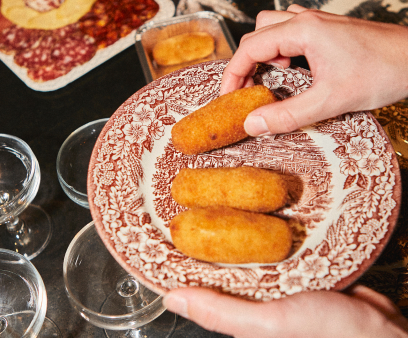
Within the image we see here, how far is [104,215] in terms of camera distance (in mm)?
1111

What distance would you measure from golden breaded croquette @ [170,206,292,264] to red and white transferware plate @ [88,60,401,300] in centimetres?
3

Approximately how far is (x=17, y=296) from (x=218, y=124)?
112cm

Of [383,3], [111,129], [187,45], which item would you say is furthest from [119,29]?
[383,3]

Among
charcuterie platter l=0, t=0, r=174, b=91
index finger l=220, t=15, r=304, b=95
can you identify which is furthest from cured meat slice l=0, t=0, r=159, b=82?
index finger l=220, t=15, r=304, b=95

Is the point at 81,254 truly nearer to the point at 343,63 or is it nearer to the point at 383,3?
the point at 343,63

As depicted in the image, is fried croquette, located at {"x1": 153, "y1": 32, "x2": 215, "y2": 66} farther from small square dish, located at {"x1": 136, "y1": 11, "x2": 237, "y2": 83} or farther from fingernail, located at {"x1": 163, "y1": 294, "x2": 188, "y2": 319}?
fingernail, located at {"x1": 163, "y1": 294, "x2": 188, "y2": 319}

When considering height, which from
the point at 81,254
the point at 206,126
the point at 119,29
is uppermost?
the point at 119,29

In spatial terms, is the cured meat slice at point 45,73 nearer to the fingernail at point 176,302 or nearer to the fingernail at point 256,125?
the fingernail at point 256,125

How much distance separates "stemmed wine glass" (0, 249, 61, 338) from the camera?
129cm

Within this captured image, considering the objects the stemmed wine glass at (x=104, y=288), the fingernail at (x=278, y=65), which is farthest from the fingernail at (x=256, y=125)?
the stemmed wine glass at (x=104, y=288)

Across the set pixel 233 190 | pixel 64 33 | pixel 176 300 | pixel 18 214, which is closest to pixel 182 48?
pixel 64 33

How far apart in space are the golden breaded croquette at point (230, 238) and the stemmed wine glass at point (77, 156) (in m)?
0.66

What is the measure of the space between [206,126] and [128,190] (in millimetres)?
415

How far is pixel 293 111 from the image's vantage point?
1.14m
